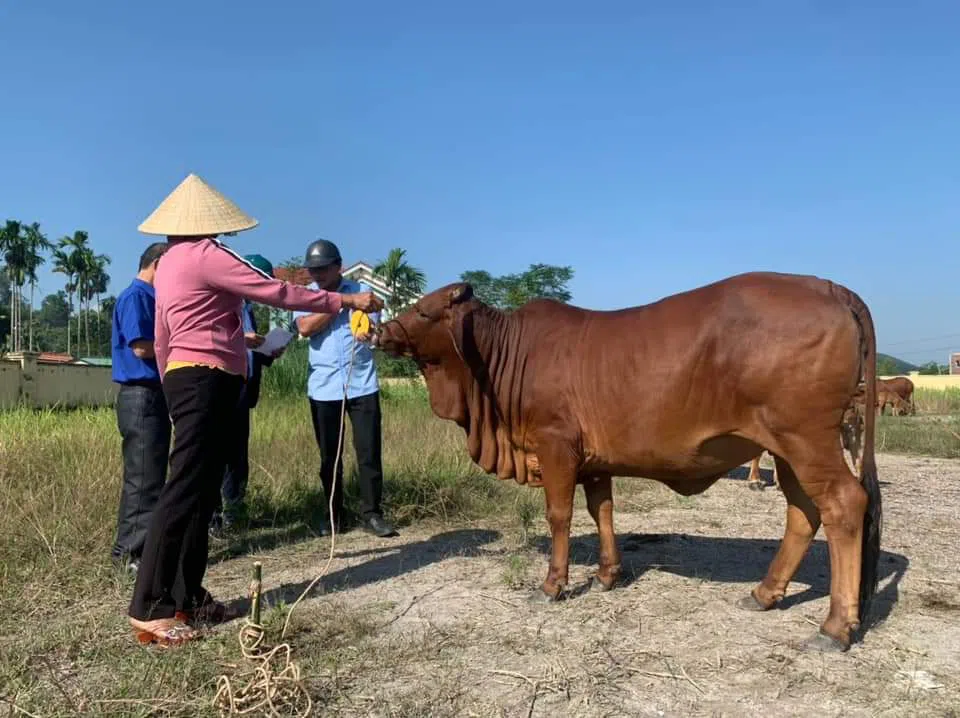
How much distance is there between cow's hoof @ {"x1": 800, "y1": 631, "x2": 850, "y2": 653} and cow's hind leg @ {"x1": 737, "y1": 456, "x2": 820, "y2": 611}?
1.68 feet

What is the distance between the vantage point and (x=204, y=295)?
3721mm

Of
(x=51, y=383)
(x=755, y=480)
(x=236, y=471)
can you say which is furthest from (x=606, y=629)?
(x=51, y=383)

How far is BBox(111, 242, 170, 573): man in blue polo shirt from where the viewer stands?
4.50m

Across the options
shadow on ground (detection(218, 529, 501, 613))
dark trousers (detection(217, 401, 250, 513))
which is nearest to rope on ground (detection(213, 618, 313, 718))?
shadow on ground (detection(218, 529, 501, 613))

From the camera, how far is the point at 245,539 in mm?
5691

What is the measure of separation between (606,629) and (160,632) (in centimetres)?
214

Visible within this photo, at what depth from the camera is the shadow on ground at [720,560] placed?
4.40m

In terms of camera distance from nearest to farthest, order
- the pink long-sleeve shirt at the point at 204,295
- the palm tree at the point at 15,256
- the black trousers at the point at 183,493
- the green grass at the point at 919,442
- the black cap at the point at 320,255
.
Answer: the black trousers at the point at 183,493 → the pink long-sleeve shirt at the point at 204,295 → the black cap at the point at 320,255 → the green grass at the point at 919,442 → the palm tree at the point at 15,256

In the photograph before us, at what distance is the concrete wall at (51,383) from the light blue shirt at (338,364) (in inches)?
379

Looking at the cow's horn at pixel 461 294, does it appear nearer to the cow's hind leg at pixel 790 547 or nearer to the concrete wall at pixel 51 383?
the cow's hind leg at pixel 790 547

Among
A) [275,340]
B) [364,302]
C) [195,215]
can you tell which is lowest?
[275,340]

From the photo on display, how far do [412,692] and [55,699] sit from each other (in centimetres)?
135

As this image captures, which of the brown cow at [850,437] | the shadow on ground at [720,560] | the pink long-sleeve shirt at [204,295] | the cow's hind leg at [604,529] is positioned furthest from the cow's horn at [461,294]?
the brown cow at [850,437]

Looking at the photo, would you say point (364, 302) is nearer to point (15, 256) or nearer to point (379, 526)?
point (379, 526)
